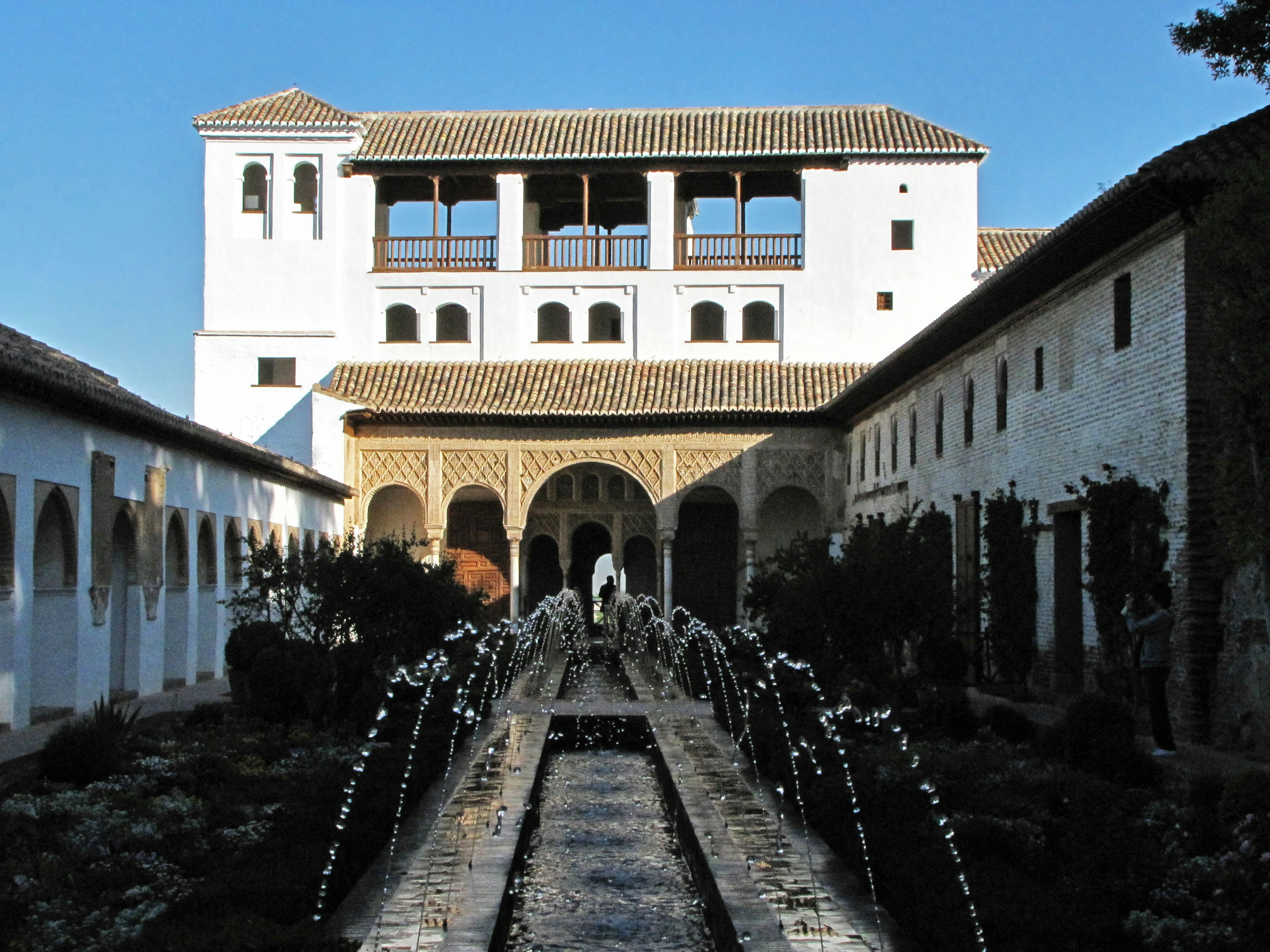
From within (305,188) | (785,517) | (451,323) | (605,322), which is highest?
(305,188)

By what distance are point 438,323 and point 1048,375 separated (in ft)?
64.1

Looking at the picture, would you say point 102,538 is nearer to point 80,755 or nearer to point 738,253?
point 80,755

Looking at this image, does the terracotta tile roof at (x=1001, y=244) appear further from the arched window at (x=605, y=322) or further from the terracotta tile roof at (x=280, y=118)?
the terracotta tile roof at (x=280, y=118)

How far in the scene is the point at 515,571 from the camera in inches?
1310

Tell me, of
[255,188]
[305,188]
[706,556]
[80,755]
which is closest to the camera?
[80,755]

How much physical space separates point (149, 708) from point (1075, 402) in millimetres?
10217

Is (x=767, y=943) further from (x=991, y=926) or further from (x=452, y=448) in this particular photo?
(x=452, y=448)

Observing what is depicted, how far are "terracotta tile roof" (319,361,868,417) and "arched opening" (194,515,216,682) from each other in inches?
363

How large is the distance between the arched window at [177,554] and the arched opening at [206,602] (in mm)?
566

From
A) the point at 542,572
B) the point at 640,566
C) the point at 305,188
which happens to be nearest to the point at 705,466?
the point at 640,566

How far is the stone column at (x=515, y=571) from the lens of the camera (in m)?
33.0

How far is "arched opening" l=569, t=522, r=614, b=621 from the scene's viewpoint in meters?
38.6

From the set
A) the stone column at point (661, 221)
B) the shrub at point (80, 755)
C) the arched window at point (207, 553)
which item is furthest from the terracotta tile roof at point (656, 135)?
the shrub at point (80, 755)

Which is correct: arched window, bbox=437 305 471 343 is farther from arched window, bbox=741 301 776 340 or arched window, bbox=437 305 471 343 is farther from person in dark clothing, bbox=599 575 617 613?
person in dark clothing, bbox=599 575 617 613
